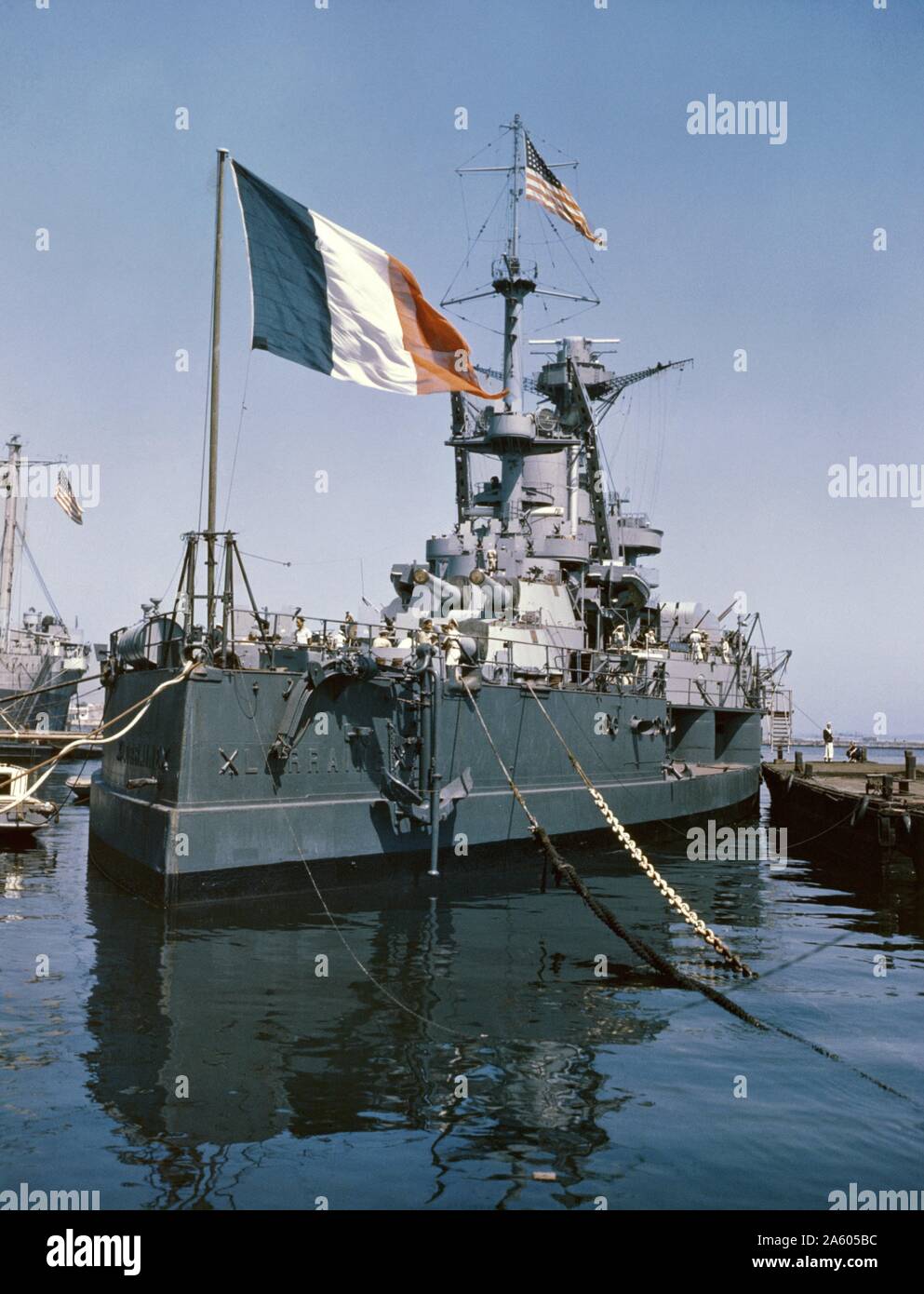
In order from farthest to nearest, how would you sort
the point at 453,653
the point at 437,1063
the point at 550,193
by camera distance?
the point at 550,193 → the point at 453,653 → the point at 437,1063

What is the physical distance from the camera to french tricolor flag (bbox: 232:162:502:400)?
13.0 m

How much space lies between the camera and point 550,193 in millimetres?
26406

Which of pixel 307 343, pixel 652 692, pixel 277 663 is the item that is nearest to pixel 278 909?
pixel 277 663

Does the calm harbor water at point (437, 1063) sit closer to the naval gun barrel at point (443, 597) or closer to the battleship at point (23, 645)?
the naval gun barrel at point (443, 597)

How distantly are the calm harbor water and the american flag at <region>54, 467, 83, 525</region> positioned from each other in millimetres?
35525

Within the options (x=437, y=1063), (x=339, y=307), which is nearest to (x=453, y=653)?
(x=339, y=307)

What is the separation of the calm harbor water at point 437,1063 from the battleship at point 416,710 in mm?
1227

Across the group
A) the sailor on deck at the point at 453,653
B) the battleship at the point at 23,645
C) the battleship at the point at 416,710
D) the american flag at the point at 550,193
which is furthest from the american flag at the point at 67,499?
the sailor on deck at the point at 453,653

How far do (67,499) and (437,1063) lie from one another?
145ft

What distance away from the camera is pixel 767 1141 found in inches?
276

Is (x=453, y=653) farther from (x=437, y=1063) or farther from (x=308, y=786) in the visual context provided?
(x=437, y=1063)

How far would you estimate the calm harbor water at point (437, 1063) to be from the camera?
20.9 ft

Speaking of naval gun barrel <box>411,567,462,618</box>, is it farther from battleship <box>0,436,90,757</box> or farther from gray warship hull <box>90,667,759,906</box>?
battleship <box>0,436,90,757</box>
